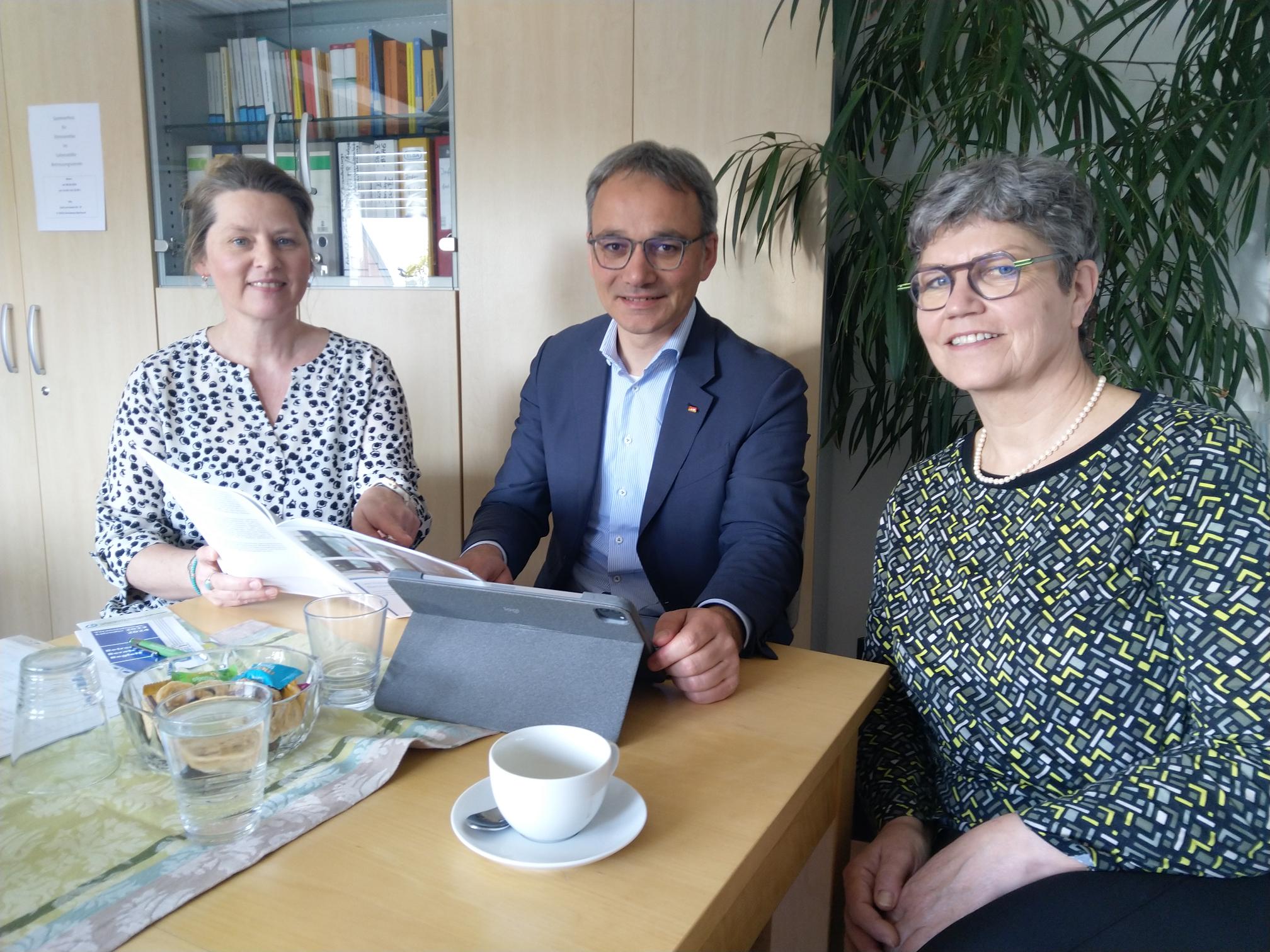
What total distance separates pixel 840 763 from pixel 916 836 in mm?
209

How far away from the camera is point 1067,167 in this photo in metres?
1.20

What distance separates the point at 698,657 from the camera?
1.01 metres

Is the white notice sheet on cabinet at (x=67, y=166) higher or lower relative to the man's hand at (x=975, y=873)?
higher

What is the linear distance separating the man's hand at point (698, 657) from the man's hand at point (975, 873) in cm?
31

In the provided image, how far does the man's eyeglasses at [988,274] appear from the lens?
1173 millimetres

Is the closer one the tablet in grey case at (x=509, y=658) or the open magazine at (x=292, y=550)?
the tablet in grey case at (x=509, y=658)

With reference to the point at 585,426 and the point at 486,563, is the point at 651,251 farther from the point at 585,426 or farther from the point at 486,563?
the point at 486,563

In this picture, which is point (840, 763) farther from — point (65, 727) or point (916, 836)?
point (65, 727)

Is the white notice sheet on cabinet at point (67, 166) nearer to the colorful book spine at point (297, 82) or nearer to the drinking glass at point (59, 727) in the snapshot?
the colorful book spine at point (297, 82)

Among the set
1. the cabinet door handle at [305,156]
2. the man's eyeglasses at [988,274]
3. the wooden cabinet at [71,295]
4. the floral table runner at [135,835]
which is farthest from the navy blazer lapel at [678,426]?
the wooden cabinet at [71,295]

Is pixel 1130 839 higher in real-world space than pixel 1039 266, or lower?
lower

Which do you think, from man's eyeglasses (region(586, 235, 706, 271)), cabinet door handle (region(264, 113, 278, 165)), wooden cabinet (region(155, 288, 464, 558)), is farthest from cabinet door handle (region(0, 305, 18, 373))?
man's eyeglasses (region(586, 235, 706, 271))

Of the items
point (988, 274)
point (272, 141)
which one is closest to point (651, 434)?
point (988, 274)

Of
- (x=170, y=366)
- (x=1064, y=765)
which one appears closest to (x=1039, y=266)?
(x=1064, y=765)
